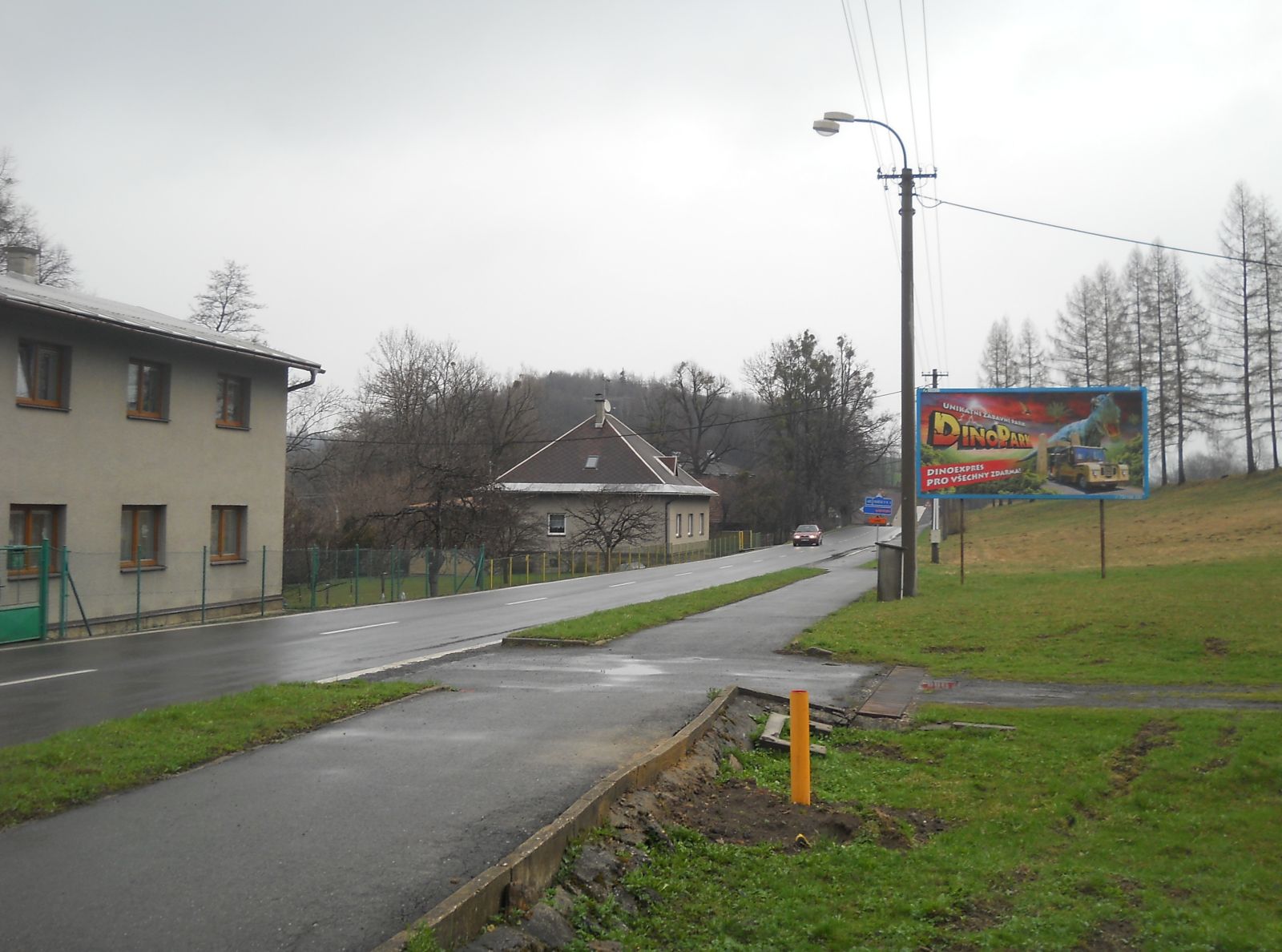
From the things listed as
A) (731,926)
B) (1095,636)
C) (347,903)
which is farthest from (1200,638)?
(347,903)

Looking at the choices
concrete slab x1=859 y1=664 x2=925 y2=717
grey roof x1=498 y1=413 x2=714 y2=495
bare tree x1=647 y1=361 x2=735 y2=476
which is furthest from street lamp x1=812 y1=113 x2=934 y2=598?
bare tree x1=647 y1=361 x2=735 y2=476

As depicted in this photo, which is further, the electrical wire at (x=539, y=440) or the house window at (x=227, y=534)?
the electrical wire at (x=539, y=440)

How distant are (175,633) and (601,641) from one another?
28.8 ft

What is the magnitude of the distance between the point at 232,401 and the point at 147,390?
2.86 meters

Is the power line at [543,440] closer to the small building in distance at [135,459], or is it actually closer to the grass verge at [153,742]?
the small building in distance at [135,459]

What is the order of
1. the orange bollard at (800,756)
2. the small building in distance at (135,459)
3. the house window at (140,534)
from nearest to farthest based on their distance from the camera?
the orange bollard at (800,756) → the small building in distance at (135,459) → the house window at (140,534)

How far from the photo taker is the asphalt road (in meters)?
11.0

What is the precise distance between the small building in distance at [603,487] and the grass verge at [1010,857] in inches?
1711

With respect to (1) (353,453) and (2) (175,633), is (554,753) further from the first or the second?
(1) (353,453)

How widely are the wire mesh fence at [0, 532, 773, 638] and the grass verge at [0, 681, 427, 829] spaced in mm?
11341

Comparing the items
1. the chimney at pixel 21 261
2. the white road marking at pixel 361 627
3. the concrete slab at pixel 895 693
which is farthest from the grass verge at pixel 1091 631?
the chimney at pixel 21 261

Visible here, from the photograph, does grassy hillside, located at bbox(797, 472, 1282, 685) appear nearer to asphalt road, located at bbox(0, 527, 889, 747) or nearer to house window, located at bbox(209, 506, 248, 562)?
asphalt road, located at bbox(0, 527, 889, 747)

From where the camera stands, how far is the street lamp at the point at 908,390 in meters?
22.9

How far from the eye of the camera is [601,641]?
16.3 metres
